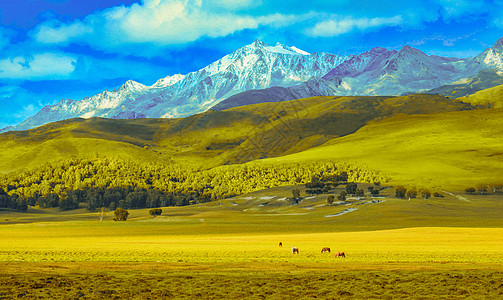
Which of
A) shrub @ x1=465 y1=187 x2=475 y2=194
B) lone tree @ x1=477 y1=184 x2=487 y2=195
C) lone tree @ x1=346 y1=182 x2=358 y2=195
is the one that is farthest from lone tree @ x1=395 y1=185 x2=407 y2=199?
lone tree @ x1=477 y1=184 x2=487 y2=195

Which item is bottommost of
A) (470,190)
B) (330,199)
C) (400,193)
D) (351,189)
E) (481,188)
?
(330,199)

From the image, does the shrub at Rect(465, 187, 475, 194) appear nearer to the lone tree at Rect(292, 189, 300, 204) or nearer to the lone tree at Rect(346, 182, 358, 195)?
the lone tree at Rect(346, 182, 358, 195)

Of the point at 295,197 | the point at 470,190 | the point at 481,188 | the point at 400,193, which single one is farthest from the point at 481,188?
the point at 295,197

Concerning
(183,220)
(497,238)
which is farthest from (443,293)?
(183,220)

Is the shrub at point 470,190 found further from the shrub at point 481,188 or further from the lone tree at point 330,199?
the lone tree at point 330,199

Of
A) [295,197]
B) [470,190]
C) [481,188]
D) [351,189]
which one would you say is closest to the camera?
[295,197]

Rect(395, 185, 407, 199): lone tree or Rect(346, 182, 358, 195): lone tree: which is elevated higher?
Rect(346, 182, 358, 195): lone tree

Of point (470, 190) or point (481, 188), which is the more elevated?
point (481, 188)

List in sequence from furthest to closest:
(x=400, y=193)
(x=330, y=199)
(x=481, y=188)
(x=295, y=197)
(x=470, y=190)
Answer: (x=470, y=190), (x=481, y=188), (x=295, y=197), (x=400, y=193), (x=330, y=199)

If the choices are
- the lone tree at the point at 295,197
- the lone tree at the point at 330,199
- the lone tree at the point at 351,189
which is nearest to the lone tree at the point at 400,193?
the lone tree at the point at 351,189

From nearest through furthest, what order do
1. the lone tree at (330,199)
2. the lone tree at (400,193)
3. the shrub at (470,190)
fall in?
the lone tree at (330,199)
the lone tree at (400,193)
the shrub at (470,190)

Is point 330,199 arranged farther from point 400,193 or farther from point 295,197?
point 400,193

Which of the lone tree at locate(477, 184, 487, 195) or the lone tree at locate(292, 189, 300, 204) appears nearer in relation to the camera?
the lone tree at locate(292, 189, 300, 204)

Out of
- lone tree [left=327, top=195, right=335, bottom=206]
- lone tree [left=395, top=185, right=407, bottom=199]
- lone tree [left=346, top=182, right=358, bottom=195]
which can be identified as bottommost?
lone tree [left=327, top=195, right=335, bottom=206]
